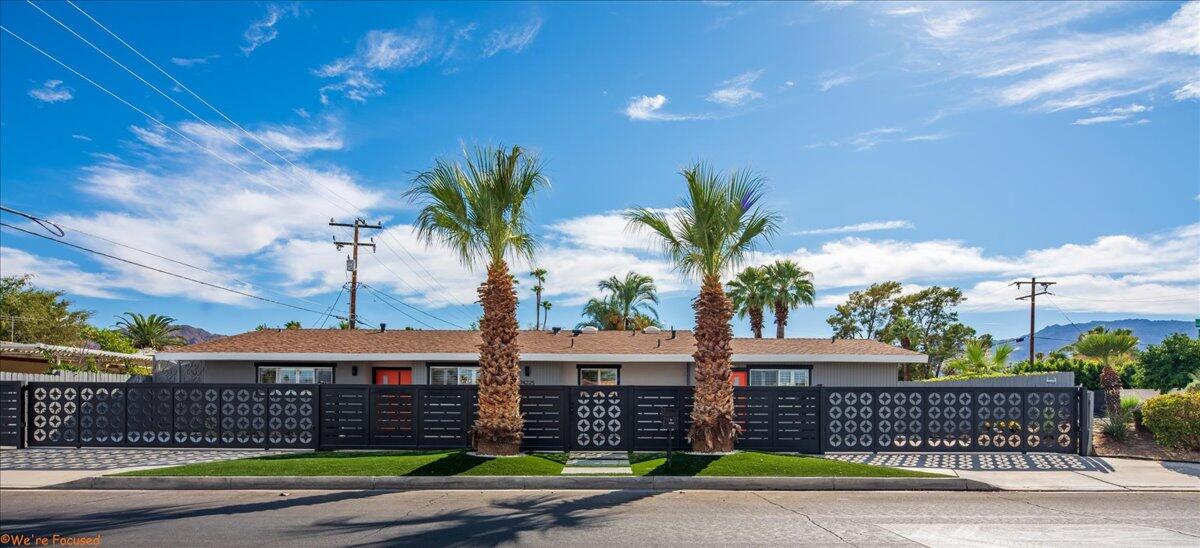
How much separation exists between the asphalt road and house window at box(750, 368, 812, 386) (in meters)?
13.0

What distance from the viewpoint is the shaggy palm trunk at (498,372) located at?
16.3 m

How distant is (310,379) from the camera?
26.0 m

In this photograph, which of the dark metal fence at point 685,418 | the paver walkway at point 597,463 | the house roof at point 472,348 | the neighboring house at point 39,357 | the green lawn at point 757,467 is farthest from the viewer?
the neighboring house at point 39,357

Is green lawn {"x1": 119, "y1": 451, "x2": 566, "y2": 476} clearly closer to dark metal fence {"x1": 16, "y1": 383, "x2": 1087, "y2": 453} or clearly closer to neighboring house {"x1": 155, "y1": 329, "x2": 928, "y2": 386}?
dark metal fence {"x1": 16, "y1": 383, "x2": 1087, "y2": 453}

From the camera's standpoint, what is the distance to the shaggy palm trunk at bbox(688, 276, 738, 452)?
16.3 m

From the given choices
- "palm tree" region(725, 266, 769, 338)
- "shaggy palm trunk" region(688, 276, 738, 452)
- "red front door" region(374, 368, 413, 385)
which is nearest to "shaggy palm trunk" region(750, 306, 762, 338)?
"palm tree" region(725, 266, 769, 338)

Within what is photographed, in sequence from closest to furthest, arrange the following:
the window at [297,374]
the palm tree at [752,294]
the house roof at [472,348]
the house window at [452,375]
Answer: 1. the house roof at [472,348]
2. the window at [297,374]
3. the house window at [452,375]
4. the palm tree at [752,294]

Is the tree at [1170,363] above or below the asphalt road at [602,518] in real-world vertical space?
above

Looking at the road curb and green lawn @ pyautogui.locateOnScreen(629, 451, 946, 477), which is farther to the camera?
green lawn @ pyautogui.locateOnScreen(629, 451, 946, 477)

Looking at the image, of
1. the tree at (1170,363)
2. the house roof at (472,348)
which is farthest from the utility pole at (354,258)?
the tree at (1170,363)

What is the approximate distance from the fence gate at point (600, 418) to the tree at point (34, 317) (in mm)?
45424

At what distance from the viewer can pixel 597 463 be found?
15914mm

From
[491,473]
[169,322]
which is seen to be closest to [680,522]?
[491,473]

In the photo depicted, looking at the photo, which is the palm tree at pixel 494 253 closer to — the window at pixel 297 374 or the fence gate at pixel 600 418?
the fence gate at pixel 600 418
